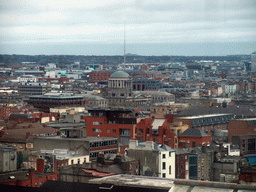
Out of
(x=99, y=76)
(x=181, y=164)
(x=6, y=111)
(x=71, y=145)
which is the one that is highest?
(x=71, y=145)

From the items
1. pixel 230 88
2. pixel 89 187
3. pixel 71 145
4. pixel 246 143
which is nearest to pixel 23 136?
pixel 71 145

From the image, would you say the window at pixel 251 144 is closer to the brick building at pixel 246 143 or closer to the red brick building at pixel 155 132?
the brick building at pixel 246 143

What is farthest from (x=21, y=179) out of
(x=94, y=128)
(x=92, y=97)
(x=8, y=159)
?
(x=92, y=97)

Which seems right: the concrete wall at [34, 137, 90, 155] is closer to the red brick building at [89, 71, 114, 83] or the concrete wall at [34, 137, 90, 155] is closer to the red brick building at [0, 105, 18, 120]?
the red brick building at [0, 105, 18, 120]

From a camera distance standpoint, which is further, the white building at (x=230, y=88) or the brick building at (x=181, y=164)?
the white building at (x=230, y=88)

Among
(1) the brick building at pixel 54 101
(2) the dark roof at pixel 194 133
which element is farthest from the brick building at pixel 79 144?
(1) the brick building at pixel 54 101

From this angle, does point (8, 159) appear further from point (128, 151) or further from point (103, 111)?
point (103, 111)

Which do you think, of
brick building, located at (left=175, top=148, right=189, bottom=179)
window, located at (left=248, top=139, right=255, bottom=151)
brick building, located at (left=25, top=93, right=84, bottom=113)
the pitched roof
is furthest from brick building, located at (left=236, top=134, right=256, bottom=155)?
brick building, located at (left=25, top=93, right=84, bottom=113)

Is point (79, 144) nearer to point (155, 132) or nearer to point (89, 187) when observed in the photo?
point (155, 132)

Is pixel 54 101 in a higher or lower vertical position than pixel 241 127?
lower
